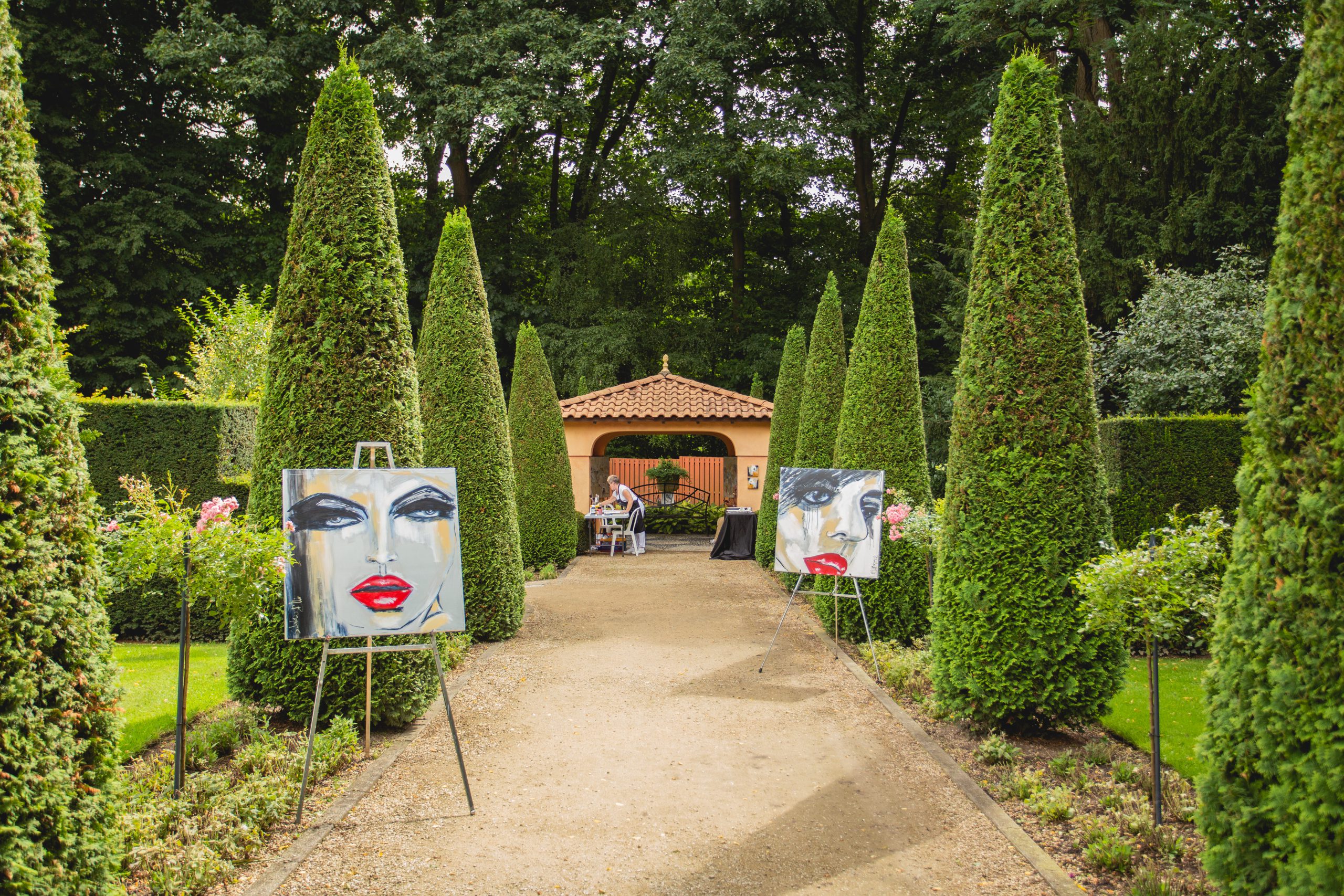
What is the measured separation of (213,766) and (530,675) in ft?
10.5

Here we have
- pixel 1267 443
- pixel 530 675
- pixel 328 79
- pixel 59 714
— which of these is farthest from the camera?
pixel 530 675

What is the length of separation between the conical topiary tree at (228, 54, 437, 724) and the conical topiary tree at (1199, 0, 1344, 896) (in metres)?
5.22

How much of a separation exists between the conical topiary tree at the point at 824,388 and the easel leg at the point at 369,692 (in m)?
8.49

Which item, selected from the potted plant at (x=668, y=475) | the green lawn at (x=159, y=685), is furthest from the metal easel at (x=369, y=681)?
the potted plant at (x=668, y=475)

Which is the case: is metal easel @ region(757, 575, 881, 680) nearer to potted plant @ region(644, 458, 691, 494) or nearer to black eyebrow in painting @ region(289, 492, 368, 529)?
black eyebrow in painting @ region(289, 492, 368, 529)

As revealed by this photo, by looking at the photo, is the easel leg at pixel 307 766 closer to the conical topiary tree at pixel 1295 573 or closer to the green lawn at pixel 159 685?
the green lawn at pixel 159 685

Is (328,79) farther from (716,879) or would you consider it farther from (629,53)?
(629,53)

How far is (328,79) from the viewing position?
6305 mm

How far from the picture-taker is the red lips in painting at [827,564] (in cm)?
822

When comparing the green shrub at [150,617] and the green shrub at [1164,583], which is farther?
the green shrub at [150,617]

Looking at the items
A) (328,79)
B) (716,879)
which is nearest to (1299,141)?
(716,879)

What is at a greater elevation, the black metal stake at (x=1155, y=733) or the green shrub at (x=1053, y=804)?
the black metal stake at (x=1155, y=733)

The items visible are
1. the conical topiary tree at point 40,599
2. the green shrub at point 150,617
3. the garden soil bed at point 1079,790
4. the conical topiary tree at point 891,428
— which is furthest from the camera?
the green shrub at point 150,617

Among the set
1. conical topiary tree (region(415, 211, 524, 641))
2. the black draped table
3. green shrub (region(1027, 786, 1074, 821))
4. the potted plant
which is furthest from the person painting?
green shrub (region(1027, 786, 1074, 821))
